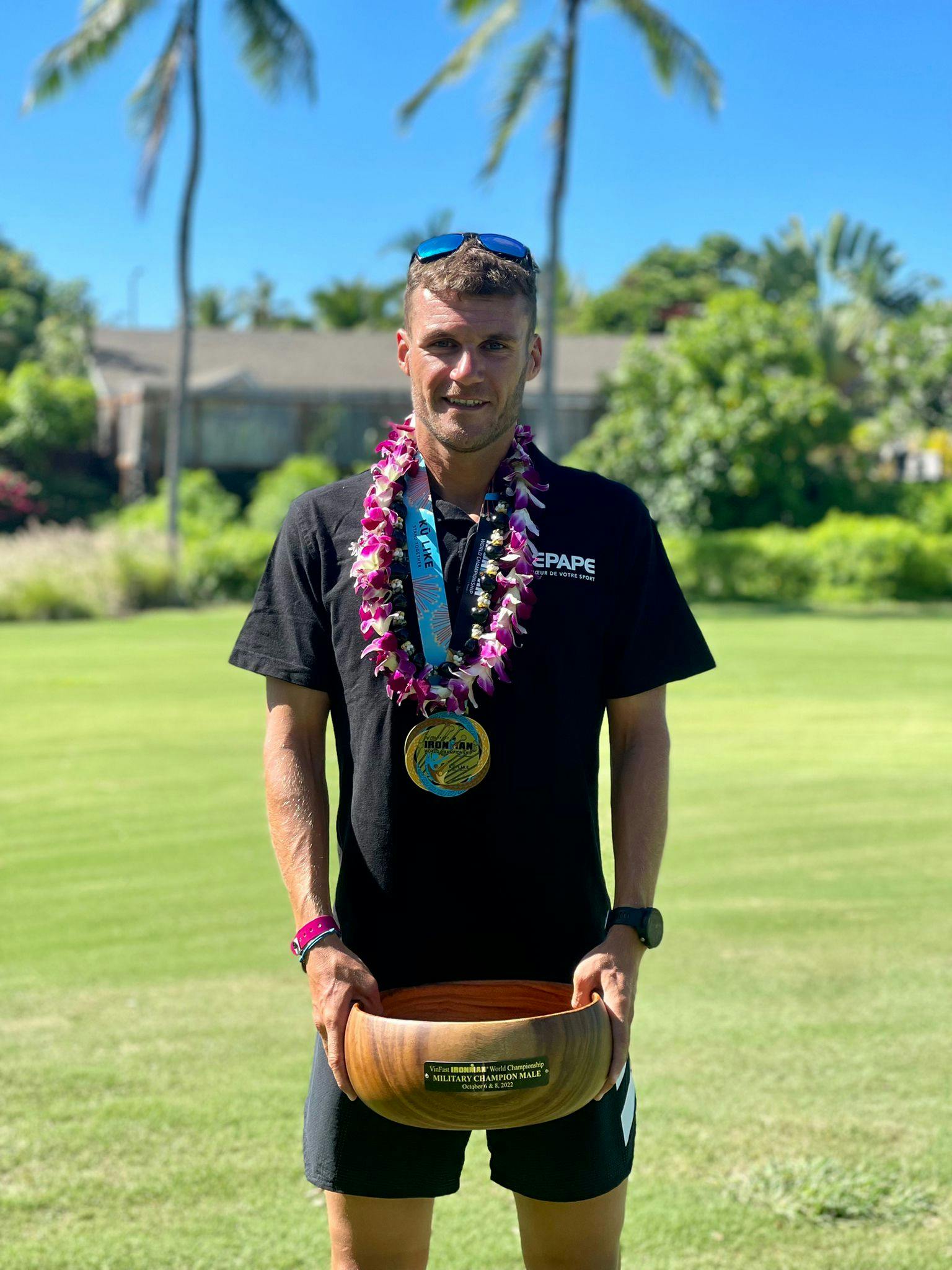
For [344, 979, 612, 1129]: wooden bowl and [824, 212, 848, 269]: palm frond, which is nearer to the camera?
[344, 979, 612, 1129]: wooden bowl

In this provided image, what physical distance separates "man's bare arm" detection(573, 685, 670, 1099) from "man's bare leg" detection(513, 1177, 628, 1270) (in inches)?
11.3

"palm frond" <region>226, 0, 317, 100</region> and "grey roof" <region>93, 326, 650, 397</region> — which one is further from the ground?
"palm frond" <region>226, 0, 317, 100</region>

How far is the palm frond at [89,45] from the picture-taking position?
30609mm

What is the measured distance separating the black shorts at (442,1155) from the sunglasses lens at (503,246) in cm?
151

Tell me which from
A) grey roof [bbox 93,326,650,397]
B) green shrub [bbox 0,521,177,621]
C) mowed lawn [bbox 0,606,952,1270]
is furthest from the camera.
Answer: grey roof [bbox 93,326,650,397]

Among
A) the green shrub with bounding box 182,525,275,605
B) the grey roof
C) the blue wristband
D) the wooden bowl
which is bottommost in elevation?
the green shrub with bounding box 182,525,275,605

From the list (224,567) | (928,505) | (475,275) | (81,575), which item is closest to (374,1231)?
(475,275)

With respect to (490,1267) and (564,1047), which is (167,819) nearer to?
(490,1267)

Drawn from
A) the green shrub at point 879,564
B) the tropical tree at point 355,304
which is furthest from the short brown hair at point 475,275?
the tropical tree at point 355,304

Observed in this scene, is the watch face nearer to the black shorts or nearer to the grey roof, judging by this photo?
the black shorts

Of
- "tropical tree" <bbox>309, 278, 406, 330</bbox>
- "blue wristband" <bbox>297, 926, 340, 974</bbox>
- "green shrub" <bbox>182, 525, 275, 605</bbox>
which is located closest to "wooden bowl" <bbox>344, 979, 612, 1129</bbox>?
"blue wristband" <bbox>297, 926, 340, 974</bbox>

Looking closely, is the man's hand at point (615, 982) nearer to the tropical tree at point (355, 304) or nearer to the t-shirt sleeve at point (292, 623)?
the t-shirt sleeve at point (292, 623)

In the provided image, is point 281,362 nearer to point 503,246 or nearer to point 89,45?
point 89,45

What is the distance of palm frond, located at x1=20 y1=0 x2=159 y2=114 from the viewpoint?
100ft
